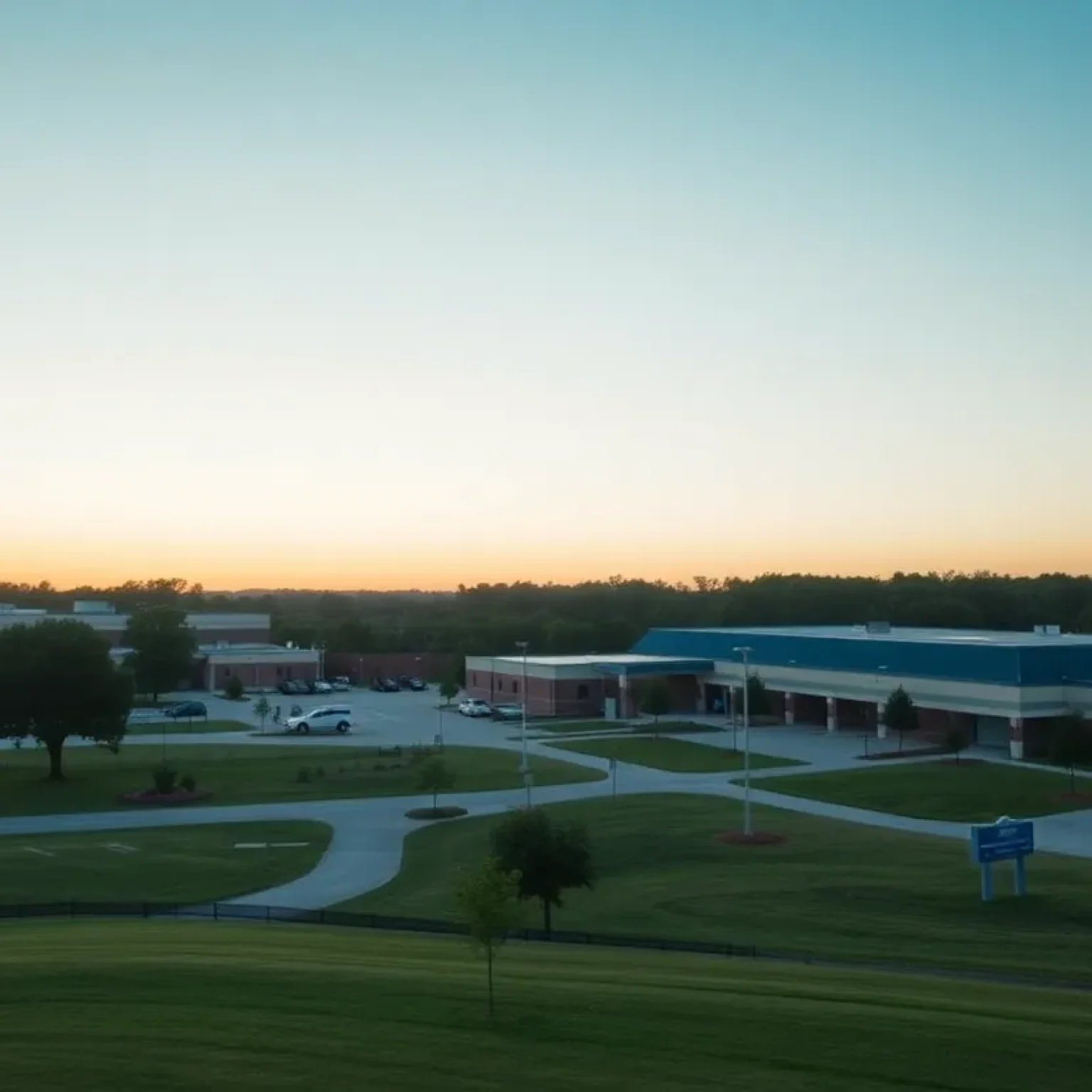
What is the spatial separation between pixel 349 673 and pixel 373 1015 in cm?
9989

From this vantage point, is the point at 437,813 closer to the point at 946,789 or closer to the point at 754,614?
the point at 946,789

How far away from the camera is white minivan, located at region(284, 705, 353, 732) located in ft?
237

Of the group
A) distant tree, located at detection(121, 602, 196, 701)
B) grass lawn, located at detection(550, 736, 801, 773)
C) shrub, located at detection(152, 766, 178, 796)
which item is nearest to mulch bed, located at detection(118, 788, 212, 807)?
shrub, located at detection(152, 766, 178, 796)

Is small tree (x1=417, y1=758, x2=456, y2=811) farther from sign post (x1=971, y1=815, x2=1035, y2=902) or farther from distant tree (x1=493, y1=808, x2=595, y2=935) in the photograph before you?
sign post (x1=971, y1=815, x2=1035, y2=902)

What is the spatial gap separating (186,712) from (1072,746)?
5548 centimetres

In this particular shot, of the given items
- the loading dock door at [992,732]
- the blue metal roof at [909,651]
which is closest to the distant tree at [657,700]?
the blue metal roof at [909,651]

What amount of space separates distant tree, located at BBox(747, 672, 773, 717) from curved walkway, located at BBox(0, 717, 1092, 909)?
13337 mm

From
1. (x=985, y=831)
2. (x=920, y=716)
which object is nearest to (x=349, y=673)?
(x=920, y=716)

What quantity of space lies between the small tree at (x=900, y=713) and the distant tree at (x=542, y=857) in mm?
35607

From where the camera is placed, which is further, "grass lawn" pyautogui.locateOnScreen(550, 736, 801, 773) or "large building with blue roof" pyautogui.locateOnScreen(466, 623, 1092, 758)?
"large building with blue roof" pyautogui.locateOnScreen(466, 623, 1092, 758)

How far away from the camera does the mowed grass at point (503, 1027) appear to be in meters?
14.1

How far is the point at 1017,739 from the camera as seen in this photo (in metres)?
56.0

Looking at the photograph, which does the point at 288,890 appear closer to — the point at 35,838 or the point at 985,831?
the point at 35,838

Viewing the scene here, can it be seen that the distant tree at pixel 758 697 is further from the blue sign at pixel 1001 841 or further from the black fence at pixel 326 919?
the black fence at pixel 326 919
